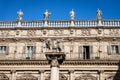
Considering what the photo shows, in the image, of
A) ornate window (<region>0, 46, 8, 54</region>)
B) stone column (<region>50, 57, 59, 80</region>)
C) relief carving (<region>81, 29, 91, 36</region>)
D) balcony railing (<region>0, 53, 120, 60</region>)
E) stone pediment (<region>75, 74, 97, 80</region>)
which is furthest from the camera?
ornate window (<region>0, 46, 8, 54</region>)

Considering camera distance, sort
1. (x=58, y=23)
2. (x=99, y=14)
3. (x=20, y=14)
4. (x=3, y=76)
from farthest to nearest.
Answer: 1. (x=20, y=14)
2. (x=58, y=23)
3. (x=99, y=14)
4. (x=3, y=76)

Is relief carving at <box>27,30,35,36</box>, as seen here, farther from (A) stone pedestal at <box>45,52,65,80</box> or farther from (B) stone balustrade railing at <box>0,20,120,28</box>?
(A) stone pedestal at <box>45,52,65,80</box>

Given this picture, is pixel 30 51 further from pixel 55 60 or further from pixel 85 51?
pixel 55 60

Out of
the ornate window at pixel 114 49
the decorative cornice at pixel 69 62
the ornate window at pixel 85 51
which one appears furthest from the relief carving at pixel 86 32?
the decorative cornice at pixel 69 62

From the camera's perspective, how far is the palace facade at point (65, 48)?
38031mm

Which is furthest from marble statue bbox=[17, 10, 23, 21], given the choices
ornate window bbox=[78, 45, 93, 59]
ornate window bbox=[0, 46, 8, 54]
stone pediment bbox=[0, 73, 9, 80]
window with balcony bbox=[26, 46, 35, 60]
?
ornate window bbox=[78, 45, 93, 59]

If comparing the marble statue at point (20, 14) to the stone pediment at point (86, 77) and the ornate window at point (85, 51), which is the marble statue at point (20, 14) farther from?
the stone pediment at point (86, 77)

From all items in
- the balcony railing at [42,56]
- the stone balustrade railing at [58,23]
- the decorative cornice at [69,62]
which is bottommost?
the decorative cornice at [69,62]

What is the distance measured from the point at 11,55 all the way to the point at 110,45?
521 inches

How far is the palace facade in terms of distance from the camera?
38031 millimetres

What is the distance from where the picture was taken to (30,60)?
38625 millimetres

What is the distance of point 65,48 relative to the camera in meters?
39.7

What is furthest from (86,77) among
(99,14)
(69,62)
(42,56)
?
(99,14)

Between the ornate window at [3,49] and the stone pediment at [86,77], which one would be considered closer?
the stone pediment at [86,77]
